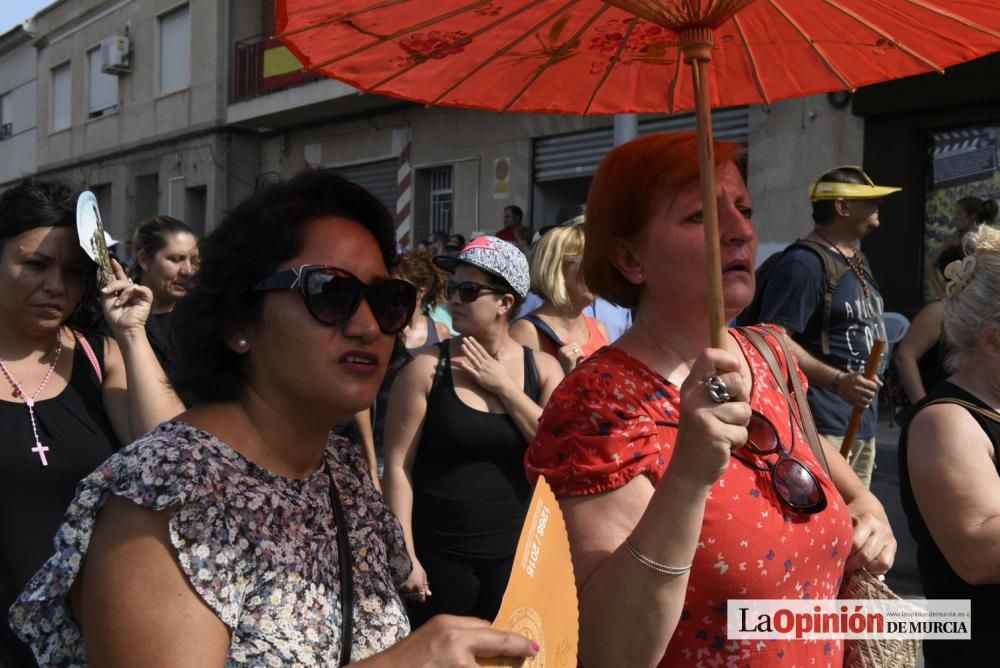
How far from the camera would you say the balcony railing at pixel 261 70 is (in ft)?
59.4

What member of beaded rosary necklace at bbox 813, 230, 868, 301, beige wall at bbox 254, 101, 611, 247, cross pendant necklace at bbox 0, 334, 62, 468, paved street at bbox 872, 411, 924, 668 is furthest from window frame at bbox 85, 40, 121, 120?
cross pendant necklace at bbox 0, 334, 62, 468

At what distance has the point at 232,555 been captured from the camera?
60.2 inches

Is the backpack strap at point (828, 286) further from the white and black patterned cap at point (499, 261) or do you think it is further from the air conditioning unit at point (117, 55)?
the air conditioning unit at point (117, 55)

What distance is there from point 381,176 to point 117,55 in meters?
9.75

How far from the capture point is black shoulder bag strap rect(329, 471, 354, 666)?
5.43ft

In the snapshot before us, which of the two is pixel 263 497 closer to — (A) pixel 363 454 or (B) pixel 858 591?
(A) pixel 363 454

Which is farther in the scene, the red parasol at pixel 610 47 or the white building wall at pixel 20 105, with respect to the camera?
the white building wall at pixel 20 105

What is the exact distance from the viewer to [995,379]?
8.54 feet

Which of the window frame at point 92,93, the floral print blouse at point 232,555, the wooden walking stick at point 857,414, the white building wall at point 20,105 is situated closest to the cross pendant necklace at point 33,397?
the floral print blouse at point 232,555

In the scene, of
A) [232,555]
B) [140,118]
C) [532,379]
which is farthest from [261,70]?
[232,555]

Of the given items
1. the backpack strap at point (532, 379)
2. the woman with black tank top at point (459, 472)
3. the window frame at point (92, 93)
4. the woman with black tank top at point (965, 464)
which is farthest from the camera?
the window frame at point (92, 93)

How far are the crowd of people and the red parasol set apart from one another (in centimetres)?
33

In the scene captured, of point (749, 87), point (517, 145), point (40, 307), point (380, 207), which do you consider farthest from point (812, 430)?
point (517, 145)

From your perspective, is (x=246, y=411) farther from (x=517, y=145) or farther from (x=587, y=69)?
(x=517, y=145)
